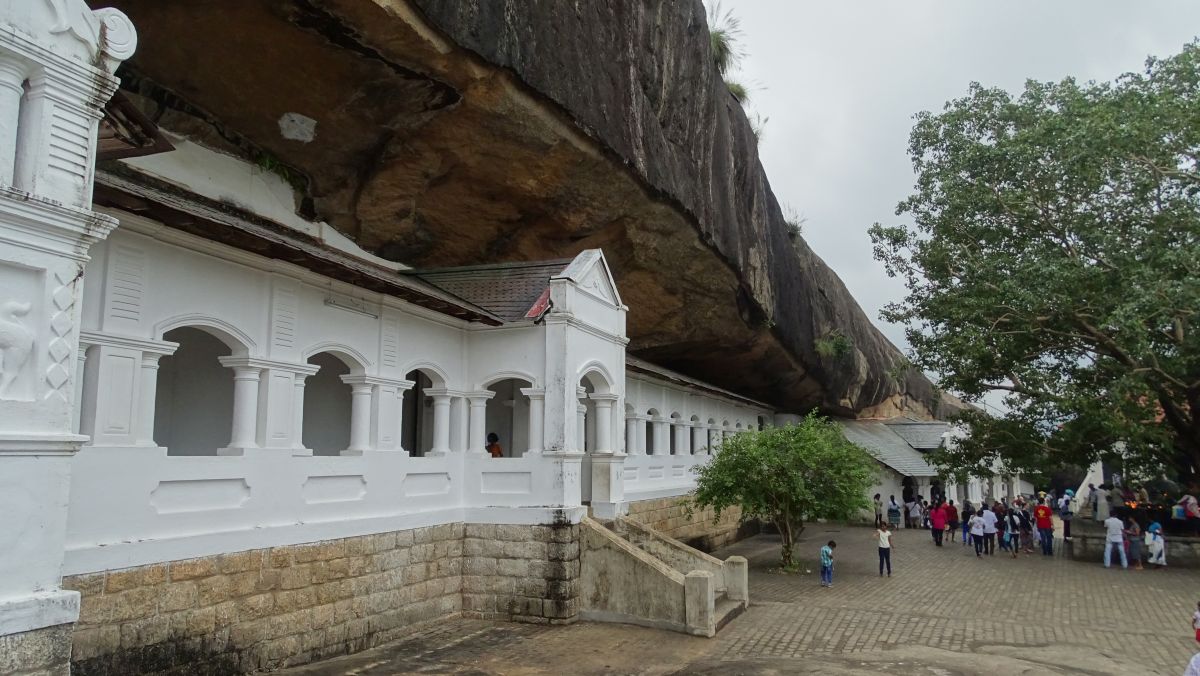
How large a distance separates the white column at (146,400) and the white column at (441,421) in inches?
191

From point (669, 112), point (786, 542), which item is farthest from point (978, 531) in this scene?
point (669, 112)

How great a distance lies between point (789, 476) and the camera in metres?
16.7

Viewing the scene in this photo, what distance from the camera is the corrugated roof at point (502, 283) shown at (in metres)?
12.6

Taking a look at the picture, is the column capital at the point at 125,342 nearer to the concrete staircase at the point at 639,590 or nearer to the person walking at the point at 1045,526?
the concrete staircase at the point at 639,590

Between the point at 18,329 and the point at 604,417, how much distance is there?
9.93 metres

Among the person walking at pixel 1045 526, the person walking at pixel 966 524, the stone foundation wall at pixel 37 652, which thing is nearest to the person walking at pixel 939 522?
the person walking at pixel 966 524

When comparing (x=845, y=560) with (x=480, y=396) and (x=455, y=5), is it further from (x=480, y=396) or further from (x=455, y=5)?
(x=455, y=5)

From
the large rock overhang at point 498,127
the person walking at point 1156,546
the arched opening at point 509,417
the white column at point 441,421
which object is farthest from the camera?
the person walking at point 1156,546

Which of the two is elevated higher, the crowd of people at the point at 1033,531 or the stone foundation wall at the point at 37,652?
the stone foundation wall at the point at 37,652

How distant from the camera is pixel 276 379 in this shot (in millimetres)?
9180

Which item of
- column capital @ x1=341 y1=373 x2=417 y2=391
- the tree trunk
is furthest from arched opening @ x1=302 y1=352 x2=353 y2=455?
the tree trunk

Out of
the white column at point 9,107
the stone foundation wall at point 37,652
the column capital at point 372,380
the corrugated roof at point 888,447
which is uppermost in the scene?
the white column at point 9,107

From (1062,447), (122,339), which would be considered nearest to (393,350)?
(122,339)

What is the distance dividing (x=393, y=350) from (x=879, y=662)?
748cm
